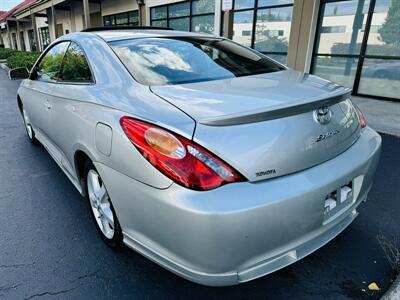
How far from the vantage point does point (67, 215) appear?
2.72 meters

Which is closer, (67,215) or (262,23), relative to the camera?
(67,215)

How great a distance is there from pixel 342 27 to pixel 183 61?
693 centimetres

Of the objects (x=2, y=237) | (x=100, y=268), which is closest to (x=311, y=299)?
(x=100, y=268)

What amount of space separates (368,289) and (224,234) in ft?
3.74

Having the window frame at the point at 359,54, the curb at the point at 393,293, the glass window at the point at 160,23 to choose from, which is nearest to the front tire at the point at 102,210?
the curb at the point at 393,293

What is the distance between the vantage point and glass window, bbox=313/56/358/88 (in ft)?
25.6

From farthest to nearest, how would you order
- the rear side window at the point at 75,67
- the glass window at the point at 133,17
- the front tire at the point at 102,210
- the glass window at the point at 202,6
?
the glass window at the point at 133,17 < the glass window at the point at 202,6 < the rear side window at the point at 75,67 < the front tire at the point at 102,210

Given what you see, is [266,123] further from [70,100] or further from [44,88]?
[44,88]

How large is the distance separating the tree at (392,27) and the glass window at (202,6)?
238 inches

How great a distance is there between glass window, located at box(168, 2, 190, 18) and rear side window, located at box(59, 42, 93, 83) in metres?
10.8

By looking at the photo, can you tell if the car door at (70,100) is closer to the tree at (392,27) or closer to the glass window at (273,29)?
the tree at (392,27)

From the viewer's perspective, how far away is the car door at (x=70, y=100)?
7.37 feet

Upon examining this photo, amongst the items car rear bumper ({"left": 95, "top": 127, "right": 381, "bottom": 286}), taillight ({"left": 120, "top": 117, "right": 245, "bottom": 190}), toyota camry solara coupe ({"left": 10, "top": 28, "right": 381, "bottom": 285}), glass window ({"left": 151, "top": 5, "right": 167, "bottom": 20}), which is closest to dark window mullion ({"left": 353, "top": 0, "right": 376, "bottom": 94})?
toyota camry solara coupe ({"left": 10, "top": 28, "right": 381, "bottom": 285})

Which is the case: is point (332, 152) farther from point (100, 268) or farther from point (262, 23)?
point (262, 23)
